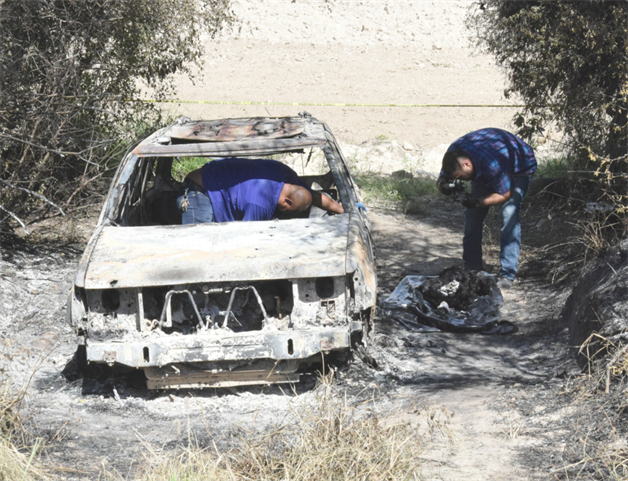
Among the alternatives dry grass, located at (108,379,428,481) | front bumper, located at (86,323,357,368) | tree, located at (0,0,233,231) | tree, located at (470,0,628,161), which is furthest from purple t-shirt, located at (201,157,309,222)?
tree, located at (470,0,628,161)

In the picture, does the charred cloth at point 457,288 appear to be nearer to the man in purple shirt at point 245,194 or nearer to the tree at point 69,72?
the man in purple shirt at point 245,194

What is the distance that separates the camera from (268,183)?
5.16 meters

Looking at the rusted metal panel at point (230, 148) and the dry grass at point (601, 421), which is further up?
the rusted metal panel at point (230, 148)

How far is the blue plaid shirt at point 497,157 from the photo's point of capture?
6121 mm

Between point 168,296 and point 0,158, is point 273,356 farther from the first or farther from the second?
point 0,158

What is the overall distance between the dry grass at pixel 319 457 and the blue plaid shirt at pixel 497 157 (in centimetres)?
327

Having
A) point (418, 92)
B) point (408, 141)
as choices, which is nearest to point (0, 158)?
point (408, 141)

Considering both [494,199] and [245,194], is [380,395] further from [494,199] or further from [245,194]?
[494,199]

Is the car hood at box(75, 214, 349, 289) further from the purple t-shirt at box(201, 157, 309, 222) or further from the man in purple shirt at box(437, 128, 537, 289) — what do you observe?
the man in purple shirt at box(437, 128, 537, 289)

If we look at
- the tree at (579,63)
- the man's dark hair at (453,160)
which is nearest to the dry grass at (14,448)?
the man's dark hair at (453,160)

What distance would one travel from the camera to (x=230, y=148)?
516 centimetres

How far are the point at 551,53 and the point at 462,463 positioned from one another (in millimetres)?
4958

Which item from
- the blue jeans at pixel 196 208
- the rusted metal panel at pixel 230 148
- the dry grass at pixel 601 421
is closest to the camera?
the dry grass at pixel 601 421

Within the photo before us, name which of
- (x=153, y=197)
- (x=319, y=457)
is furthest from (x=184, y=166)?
(x=319, y=457)
